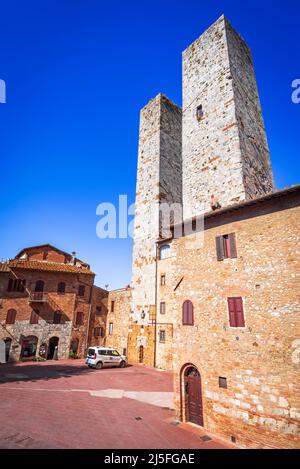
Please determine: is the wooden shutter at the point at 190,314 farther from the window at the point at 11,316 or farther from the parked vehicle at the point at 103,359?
the window at the point at 11,316

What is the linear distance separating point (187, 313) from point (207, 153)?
11700 mm

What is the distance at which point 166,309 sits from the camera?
2073 cm

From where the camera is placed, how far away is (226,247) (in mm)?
10734

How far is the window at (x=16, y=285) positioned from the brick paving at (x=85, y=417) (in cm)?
977

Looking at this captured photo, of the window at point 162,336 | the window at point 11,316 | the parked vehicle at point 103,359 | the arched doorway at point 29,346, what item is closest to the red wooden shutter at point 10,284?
the window at point 11,316

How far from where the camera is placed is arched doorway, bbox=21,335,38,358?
944 inches

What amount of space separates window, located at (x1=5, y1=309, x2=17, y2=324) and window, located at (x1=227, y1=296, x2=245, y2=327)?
22.4m

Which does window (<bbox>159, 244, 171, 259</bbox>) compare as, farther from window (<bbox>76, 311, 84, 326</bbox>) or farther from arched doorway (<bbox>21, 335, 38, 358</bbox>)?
arched doorway (<bbox>21, 335, 38, 358</bbox>)

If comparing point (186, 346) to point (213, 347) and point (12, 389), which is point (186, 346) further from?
point (12, 389)

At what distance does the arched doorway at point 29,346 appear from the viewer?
24.0 meters

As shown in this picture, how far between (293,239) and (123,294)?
869 inches

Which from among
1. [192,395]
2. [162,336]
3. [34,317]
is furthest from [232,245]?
[34,317]

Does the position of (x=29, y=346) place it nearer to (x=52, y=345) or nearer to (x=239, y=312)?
(x=52, y=345)

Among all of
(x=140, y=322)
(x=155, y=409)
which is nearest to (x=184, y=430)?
(x=155, y=409)
